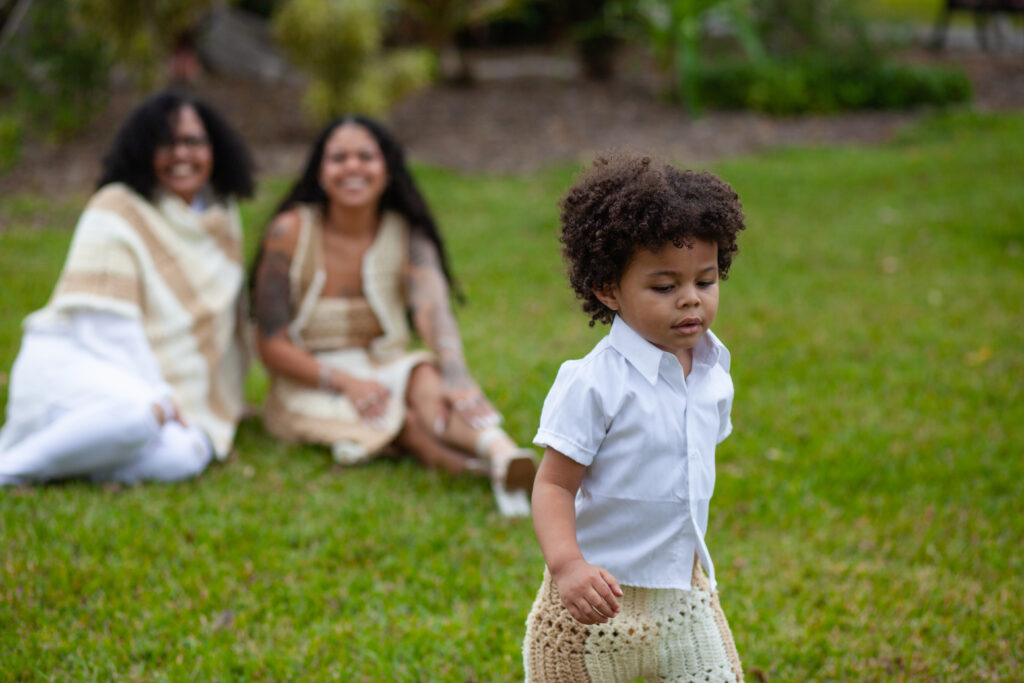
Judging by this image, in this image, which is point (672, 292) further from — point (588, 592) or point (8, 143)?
point (8, 143)

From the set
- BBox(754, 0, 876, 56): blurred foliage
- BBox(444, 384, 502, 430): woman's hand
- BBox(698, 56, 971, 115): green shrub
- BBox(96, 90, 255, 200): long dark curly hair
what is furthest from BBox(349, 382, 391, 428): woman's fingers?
BBox(754, 0, 876, 56): blurred foliage

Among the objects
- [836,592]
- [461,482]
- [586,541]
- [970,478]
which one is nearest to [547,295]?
[461,482]

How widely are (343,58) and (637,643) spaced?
7320 mm

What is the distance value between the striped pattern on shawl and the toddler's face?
8.37ft

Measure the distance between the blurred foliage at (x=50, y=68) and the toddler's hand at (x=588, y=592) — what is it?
8165 mm

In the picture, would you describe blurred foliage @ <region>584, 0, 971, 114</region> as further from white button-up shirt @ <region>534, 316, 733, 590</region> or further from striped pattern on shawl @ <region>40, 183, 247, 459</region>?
white button-up shirt @ <region>534, 316, 733, 590</region>

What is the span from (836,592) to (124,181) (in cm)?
307

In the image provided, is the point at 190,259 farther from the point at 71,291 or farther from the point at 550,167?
the point at 550,167

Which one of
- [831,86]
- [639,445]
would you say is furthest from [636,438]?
[831,86]

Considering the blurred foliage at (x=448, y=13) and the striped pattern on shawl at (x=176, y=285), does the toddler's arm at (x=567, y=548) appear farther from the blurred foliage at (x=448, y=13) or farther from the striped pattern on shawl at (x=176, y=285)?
the blurred foliage at (x=448, y=13)

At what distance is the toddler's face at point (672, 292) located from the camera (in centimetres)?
179

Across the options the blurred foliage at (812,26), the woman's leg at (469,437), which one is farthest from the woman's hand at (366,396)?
the blurred foliage at (812,26)

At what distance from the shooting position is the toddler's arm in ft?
5.65

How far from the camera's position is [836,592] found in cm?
303
